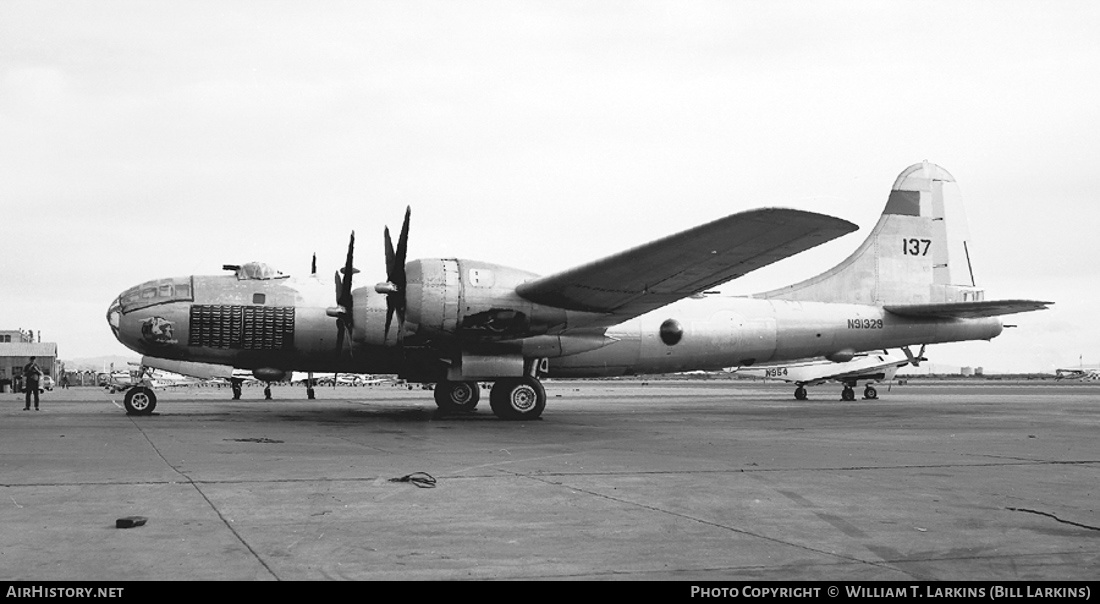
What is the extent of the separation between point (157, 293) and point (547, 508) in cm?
1674

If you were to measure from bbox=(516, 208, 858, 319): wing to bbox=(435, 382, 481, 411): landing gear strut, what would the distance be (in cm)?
501

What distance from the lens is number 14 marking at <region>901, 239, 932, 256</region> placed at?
1073 inches

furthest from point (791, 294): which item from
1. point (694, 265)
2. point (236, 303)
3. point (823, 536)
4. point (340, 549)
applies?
point (340, 549)

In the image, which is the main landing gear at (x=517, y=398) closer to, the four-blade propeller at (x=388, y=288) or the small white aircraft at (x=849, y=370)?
the four-blade propeller at (x=388, y=288)

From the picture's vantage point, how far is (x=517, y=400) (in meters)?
20.1

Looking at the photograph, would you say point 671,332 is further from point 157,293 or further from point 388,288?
point 157,293

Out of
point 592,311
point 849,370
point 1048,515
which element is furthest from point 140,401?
point 849,370

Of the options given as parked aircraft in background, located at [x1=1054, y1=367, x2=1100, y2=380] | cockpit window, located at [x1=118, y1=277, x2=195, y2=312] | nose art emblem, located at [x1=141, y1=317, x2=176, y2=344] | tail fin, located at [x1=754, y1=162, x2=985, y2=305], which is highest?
tail fin, located at [x1=754, y1=162, x2=985, y2=305]

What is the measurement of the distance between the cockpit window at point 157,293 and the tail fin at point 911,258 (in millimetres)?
15603

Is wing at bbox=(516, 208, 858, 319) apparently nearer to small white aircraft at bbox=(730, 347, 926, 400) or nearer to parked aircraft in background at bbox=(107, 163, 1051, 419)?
parked aircraft in background at bbox=(107, 163, 1051, 419)

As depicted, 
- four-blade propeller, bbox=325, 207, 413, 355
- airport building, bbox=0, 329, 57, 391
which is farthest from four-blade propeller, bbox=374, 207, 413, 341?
airport building, bbox=0, 329, 57, 391

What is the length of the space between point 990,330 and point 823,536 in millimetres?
23294
